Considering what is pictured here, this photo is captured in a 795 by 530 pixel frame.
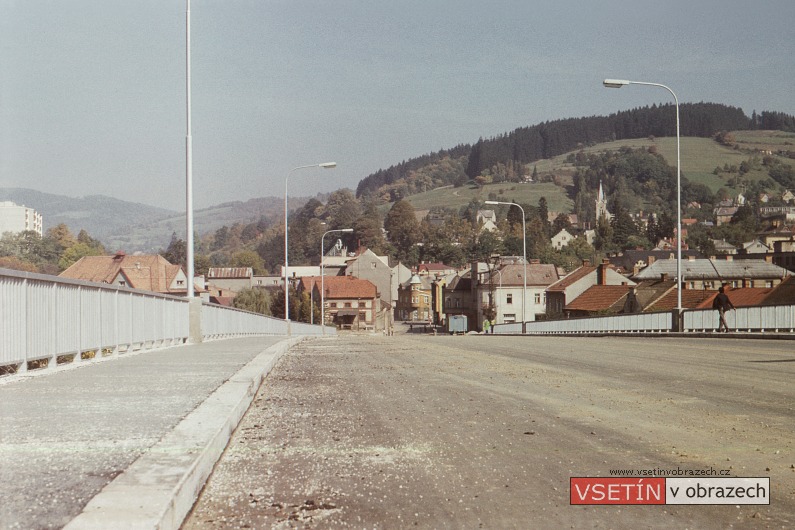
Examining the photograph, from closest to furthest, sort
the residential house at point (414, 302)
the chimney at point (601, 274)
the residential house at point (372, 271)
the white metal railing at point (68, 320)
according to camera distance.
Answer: the white metal railing at point (68, 320) < the chimney at point (601, 274) < the residential house at point (372, 271) < the residential house at point (414, 302)

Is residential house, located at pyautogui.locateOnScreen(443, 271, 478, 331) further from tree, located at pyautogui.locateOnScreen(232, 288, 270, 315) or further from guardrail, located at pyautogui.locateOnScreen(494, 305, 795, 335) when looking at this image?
guardrail, located at pyautogui.locateOnScreen(494, 305, 795, 335)

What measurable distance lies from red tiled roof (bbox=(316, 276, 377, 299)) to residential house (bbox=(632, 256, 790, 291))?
1535 inches

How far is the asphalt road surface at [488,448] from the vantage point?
494 cm

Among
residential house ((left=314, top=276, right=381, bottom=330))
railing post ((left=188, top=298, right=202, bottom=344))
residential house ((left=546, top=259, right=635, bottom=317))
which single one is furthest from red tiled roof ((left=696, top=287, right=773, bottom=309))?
residential house ((left=314, top=276, right=381, bottom=330))

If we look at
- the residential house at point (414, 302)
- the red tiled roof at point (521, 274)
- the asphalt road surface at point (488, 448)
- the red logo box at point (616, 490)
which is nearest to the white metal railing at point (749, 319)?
the asphalt road surface at point (488, 448)

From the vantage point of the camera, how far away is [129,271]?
305 feet

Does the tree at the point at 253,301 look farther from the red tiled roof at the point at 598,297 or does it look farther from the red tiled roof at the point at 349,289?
the red tiled roof at the point at 598,297

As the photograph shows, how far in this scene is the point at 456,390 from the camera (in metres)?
11.0

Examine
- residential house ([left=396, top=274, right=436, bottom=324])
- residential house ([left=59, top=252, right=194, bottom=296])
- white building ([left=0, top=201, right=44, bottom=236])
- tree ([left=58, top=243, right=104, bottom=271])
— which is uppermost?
white building ([left=0, top=201, right=44, bottom=236])

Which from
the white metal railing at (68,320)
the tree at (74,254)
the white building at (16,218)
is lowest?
the white metal railing at (68,320)

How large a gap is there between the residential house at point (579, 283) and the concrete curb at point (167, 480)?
91.6 m

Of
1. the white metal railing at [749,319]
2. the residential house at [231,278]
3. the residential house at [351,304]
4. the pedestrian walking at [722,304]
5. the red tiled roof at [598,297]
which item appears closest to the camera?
the pedestrian walking at [722,304]

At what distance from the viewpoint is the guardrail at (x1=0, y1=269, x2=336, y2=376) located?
429 inches

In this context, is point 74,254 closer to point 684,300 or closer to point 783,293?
point 684,300
